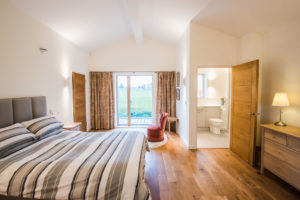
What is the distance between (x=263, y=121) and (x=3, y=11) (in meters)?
5.01

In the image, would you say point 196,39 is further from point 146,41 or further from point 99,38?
point 99,38

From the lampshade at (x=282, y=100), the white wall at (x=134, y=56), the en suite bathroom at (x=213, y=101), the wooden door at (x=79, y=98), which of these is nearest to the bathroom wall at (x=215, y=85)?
the en suite bathroom at (x=213, y=101)

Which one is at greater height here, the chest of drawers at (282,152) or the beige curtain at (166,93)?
the beige curtain at (166,93)

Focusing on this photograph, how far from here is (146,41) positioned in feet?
15.8

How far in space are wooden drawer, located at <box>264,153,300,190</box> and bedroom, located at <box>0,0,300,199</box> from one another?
0.04m

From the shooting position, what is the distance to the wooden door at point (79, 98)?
3.69m

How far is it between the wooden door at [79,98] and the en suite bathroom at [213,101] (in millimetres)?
3782

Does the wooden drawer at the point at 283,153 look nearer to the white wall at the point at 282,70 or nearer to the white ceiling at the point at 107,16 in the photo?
the white wall at the point at 282,70

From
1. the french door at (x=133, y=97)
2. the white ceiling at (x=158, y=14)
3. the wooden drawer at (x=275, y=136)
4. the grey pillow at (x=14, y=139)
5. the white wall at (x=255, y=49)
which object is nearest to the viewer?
the grey pillow at (x=14, y=139)

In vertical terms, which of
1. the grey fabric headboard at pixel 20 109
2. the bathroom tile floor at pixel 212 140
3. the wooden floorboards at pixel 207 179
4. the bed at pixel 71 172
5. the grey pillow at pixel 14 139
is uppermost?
the grey fabric headboard at pixel 20 109

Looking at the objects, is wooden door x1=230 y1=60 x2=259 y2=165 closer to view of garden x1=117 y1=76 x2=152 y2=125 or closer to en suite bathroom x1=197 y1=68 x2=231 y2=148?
en suite bathroom x1=197 y1=68 x2=231 y2=148

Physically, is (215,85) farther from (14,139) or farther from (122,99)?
(14,139)

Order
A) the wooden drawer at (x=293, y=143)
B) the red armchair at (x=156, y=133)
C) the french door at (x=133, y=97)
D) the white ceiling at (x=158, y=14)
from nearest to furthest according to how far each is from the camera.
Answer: the wooden drawer at (x=293, y=143), the white ceiling at (x=158, y=14), the red armchair at (x=156, y=133), the french door at (x=133, y=97)

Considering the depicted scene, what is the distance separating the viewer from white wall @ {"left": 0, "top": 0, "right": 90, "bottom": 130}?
197 centimetres
